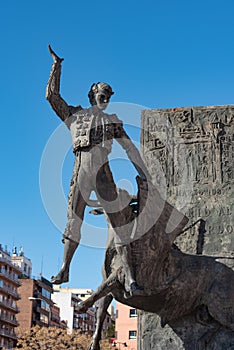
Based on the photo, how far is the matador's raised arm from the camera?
304 inches

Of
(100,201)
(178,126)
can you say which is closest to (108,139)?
(100,201)

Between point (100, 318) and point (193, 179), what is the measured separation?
92.0 inches

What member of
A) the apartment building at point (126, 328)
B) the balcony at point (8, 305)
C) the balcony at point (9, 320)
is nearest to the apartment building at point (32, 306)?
Answer: the balcony at point (9, 320)

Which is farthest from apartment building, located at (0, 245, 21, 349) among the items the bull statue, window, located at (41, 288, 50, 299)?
the bull statue

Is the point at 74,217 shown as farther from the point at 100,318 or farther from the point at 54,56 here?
the point at 54,56

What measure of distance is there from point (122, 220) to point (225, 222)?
1971mm

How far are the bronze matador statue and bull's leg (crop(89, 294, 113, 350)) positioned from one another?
107cm

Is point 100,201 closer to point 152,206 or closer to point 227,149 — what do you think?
point 152,206

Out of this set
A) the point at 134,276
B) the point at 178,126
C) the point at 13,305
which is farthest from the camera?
the point at 13,305

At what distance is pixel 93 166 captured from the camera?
293 inches

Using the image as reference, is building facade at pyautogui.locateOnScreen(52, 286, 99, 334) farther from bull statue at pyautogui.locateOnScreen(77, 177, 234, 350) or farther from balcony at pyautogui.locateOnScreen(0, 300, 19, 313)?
bull statue at pyautogui.locateOnScreen(77, 177, 234, 350)

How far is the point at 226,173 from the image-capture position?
9.10m

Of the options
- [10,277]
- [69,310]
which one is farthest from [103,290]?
[69,310]

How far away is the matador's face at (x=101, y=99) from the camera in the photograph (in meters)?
7.68
